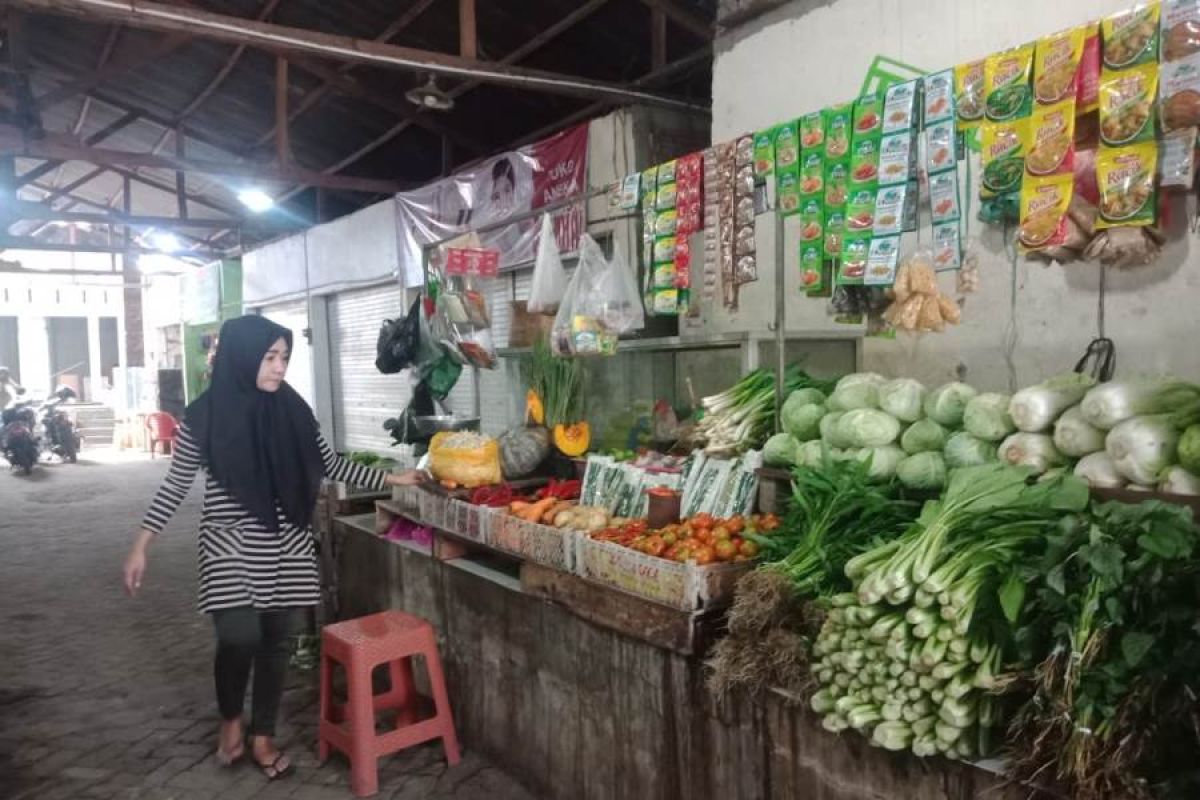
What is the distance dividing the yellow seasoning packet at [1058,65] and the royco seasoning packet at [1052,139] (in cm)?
3

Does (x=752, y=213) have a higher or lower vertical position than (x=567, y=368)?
higher

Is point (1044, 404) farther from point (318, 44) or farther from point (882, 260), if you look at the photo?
point (318, 44)

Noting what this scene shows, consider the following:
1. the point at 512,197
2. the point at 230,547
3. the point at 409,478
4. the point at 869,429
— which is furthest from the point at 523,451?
the point at 512,197

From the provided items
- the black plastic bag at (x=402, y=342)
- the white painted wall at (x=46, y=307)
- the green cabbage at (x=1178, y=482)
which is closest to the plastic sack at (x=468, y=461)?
the black plastic bag at (x=402, y=342)

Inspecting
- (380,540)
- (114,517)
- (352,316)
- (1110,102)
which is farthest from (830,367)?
(114,517)

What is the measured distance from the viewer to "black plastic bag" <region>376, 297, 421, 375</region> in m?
5.65

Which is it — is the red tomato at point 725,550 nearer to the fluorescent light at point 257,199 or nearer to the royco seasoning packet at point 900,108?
the royco seasoning packet at point 900,108

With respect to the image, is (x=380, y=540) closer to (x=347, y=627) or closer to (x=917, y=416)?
(x=347, y=627)

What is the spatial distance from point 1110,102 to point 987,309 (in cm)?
194

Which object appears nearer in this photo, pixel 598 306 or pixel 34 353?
pixel 598 306

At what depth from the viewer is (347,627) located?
381 cm

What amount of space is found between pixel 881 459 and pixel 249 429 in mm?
2528

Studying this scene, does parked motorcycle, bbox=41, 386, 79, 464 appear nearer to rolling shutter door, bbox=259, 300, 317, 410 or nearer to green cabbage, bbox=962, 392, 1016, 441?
rolling shutter door, bbox=259, 300, 317, 410

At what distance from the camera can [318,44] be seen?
5.38 meters
